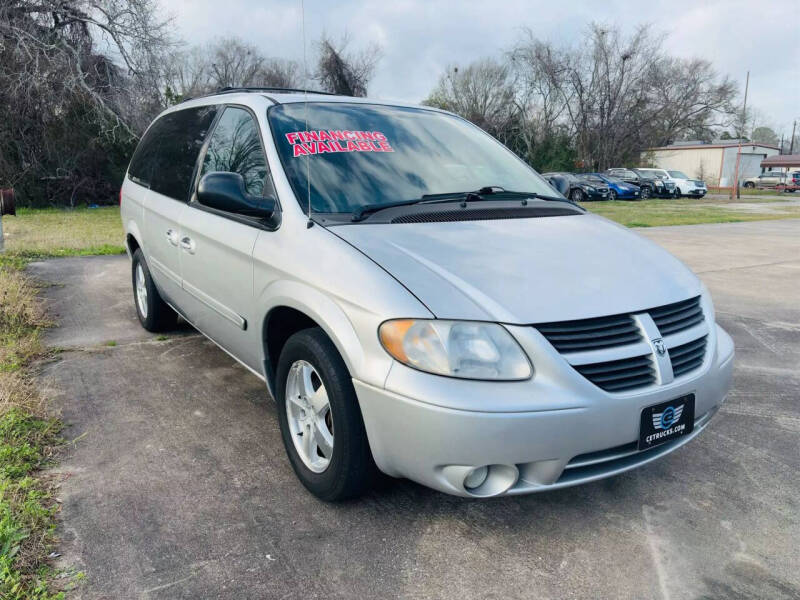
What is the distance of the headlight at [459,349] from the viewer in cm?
220

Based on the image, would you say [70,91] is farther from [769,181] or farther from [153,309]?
[769,181]

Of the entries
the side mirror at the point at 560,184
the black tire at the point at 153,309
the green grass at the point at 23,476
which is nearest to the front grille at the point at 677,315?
the side mirror at the point at 560,184

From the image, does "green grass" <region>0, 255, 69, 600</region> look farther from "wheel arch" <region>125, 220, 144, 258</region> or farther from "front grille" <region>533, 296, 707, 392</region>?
"front grille" <region>533, 296, 707, 392</region>

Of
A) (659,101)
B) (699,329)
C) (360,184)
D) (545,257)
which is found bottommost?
(699,329)

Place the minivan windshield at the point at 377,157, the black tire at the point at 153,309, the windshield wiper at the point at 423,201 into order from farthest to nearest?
the black tire at the point at 153,309
the minivan windshield at the point at 377,157
the windshield wiper at the point at 423,201

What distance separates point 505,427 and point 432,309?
1.54 ft

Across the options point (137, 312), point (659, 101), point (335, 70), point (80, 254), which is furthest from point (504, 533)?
point (659, 101)

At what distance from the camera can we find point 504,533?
2.54 meters

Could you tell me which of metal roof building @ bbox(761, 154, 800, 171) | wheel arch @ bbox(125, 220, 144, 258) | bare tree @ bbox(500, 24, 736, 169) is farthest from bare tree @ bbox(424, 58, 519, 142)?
wheel arch @ bbox(125, 220, 144, 258)

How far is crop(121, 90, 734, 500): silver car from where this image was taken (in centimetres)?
220

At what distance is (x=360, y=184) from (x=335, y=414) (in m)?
1.17

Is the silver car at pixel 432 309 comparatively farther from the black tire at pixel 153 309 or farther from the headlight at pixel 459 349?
the black tire at pixel 153 309

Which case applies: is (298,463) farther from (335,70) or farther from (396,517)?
(335,70)

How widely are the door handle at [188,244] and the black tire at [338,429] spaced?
1372mm
